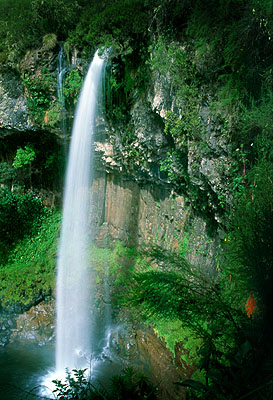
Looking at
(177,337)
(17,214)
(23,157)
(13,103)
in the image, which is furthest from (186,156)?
(17,214)

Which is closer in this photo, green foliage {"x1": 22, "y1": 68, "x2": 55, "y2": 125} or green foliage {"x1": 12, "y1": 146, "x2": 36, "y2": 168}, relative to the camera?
green foliage {"x1": 22, "y1": 68, "x2": 55, "y2": 125}

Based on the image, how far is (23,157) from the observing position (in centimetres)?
742

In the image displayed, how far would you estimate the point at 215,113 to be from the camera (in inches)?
157

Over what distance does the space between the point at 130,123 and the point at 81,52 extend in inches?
76.2

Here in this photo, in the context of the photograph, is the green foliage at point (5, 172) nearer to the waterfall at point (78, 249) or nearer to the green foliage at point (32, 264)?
the green foliage at point (32, 264)

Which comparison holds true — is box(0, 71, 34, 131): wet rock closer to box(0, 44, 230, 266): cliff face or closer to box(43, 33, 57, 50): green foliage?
box(0, 44, 230, 266): cliff face

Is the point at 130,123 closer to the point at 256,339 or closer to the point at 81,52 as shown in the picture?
the point at 81,52

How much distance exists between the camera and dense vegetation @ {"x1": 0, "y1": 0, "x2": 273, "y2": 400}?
2004mm

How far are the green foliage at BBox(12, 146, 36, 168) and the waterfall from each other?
126 centimetres

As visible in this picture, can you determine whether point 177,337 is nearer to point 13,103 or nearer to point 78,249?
point 78,249

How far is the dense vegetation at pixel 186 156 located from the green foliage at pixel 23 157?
3cm

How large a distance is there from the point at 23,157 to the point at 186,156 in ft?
14.6

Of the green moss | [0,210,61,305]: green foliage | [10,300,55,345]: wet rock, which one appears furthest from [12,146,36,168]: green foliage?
the green moss

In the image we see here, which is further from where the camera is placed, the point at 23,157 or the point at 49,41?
the point at 23,157
